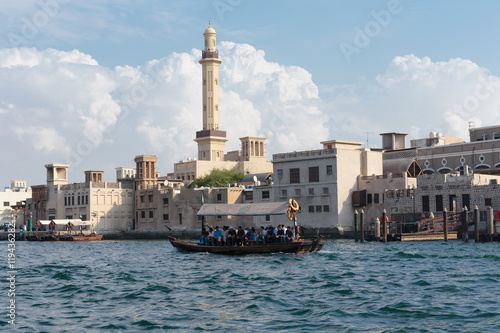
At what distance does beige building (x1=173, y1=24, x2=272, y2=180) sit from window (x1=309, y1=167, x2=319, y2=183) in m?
38.8

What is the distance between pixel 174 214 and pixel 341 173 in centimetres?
2435

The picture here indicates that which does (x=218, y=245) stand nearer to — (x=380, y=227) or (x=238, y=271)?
(x=238, y=271)

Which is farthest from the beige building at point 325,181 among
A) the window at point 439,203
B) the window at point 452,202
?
the window at point 452,202

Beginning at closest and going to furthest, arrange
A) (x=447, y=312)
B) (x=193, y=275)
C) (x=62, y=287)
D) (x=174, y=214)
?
(x=447, y=312) → (x=62, y=287) → (x=193, y=275) → (x=174, y=214)

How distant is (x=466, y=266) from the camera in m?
32.3

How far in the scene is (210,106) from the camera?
112 m

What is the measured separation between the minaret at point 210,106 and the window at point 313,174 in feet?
140

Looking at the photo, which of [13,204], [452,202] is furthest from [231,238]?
[13,204]

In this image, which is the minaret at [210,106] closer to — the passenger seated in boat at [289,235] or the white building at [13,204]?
the white building at [13,204]

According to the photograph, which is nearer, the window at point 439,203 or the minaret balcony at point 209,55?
the window at point 439,203

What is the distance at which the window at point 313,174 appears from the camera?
69438 mm

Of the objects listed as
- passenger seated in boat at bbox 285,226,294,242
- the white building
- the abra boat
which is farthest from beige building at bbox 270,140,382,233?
the white building

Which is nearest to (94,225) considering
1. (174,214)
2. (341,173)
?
(174,214)

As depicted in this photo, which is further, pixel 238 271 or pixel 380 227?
pixel 380 227
